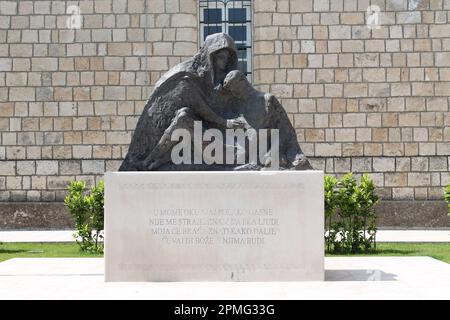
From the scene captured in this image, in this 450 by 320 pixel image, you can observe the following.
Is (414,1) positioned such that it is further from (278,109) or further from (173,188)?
(173,188)

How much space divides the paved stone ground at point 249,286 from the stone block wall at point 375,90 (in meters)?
7.65

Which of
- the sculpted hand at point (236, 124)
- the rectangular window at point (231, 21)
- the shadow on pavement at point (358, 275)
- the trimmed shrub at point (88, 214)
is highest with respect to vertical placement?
the rectangular window at point (231, 21)

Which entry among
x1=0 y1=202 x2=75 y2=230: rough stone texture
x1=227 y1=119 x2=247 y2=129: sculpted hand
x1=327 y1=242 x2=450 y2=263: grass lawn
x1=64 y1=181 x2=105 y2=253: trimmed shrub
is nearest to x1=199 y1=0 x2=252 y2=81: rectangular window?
x1=0 y1=202 x2=75 y2=230: rough stone texture

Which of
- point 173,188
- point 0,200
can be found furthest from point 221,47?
point 0,200

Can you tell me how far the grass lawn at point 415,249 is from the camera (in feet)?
35.5

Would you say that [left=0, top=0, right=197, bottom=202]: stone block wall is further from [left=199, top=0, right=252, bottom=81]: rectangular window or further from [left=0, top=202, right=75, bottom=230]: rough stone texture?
[left=199, top=0, right=252, bottom=81]: rectangular window

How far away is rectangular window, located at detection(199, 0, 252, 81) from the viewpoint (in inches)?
673

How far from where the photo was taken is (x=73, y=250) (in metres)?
12.0

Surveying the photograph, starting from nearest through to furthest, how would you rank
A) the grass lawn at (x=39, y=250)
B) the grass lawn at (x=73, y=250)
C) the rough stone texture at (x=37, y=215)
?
the grass lawn at (x=73, y=250) → the grass lawn at (x=39, y=250) → the rough stone texture at (x=37, y=215)

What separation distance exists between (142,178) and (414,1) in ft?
36.1

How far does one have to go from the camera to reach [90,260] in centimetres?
982

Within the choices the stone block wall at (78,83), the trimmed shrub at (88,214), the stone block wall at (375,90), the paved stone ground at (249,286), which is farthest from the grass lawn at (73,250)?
the stone block wall at (375,90)

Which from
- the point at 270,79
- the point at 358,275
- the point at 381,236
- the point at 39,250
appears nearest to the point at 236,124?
the point at 358,275

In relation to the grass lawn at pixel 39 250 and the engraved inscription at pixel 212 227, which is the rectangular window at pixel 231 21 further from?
the engraved inscription at pixel 212 227
